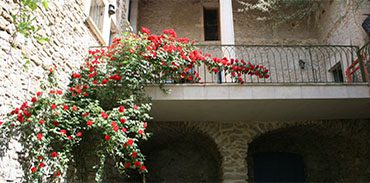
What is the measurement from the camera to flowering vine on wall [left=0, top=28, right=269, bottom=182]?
375cm

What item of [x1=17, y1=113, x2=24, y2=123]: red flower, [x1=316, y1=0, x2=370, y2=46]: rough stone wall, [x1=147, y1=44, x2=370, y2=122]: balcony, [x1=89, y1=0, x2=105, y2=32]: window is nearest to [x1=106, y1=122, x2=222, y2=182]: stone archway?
[x1=147, y1=44, x2=370, y2=122]: balcony

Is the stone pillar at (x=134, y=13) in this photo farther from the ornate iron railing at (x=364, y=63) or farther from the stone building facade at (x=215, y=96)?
the ornate iron railing at (x=364, y=63)

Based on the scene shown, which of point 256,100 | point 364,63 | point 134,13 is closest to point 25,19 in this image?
point 256,100

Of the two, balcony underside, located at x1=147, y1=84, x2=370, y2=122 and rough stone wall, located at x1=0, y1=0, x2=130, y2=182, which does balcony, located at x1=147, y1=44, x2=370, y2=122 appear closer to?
balcony underside, located at x1=147, y1=84, x2=370, y2=122

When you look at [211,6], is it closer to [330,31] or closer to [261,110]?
[330,31]

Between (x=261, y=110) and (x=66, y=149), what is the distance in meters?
4.05

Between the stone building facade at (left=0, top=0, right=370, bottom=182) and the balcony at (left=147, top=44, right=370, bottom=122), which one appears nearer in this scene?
the stone building facade at (left=0, top=0, right=370, bottom=182)

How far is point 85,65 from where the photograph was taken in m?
5.46

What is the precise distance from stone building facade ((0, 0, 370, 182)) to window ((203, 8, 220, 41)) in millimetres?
240

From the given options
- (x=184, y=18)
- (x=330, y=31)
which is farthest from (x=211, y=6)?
(x=330, y=31)

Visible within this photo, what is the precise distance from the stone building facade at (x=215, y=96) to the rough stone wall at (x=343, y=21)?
3 cm

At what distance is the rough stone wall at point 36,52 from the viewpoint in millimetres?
3426

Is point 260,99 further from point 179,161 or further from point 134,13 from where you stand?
point 134,13

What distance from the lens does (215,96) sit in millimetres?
5656
